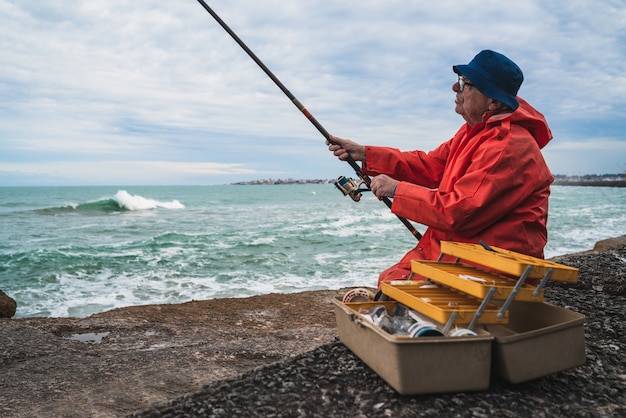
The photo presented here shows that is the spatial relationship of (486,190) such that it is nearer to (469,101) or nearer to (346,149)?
(469,101)

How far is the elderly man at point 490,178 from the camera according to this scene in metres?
2.86

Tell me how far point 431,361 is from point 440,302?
1.04ft

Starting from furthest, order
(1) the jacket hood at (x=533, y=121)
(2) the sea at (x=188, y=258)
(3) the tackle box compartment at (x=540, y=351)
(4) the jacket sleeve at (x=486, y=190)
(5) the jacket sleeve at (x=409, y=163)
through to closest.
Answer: (2) the sea at (x=188, y=258)
(5) the jacket sleeve at (x=409, y=163)
(1) the jacket hood at (x=533, y=121)
(4) the jacket sleeve at (x=486, y=190)
(3) the tackle box compartment at (x=540, y=351)

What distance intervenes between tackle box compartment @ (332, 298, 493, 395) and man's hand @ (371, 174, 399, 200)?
0.88 meters

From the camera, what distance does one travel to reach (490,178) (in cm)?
283

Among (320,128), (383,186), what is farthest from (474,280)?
(320,128)

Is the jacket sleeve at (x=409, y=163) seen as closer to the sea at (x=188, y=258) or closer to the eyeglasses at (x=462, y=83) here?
the eyeglasses at (x=462, y=83)

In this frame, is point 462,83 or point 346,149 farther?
point 346,149

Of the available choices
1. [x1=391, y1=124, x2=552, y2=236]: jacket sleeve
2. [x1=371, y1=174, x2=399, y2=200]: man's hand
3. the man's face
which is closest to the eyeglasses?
the man's face

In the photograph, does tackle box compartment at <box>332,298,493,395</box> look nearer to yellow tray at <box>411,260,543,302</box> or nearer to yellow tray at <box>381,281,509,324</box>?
yellow tray at <box>381,281,509,324</box>

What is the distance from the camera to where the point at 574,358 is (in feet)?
8.66

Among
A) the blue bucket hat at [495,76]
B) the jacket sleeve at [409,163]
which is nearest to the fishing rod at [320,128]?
the jacket sleeve at [409,163]

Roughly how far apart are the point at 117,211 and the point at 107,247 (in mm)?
18614

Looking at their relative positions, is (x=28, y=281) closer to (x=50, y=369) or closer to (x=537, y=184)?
(x=50, y=369)
